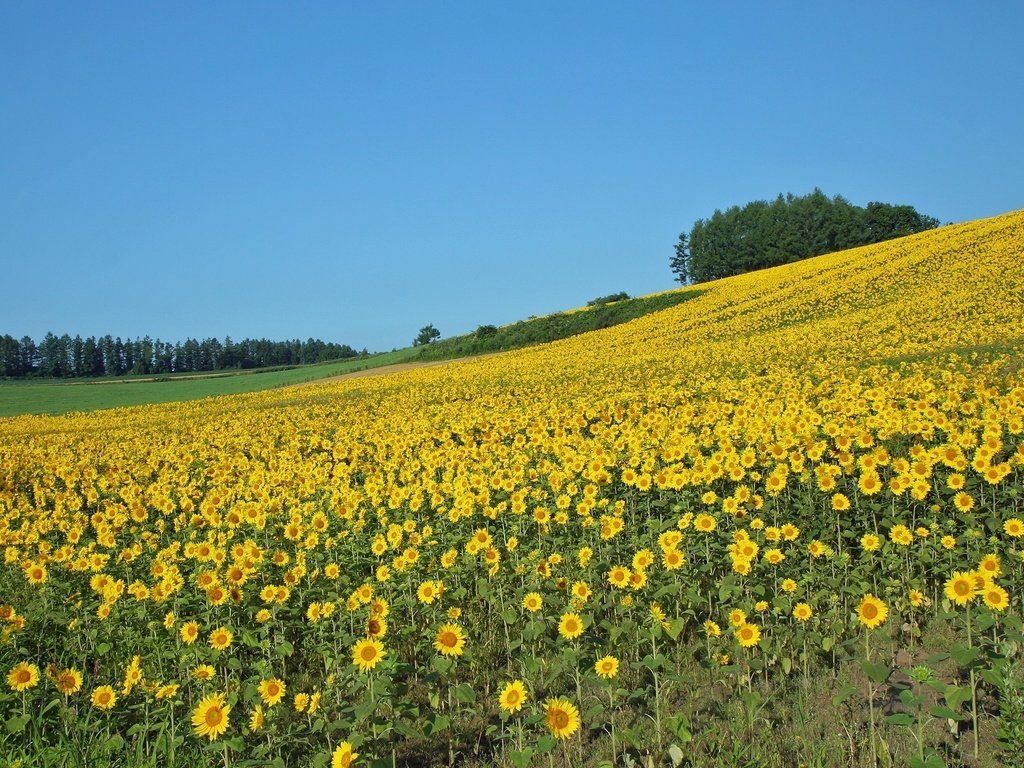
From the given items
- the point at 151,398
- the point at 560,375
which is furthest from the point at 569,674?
the point at 151,398

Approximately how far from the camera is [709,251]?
289ft

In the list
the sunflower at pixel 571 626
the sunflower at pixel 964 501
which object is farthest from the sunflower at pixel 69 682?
the sunflower at pixel 964 501

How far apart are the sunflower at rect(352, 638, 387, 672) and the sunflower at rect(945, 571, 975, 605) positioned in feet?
10.0

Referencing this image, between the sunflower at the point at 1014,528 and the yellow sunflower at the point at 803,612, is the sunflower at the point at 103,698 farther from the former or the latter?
the sunflower at the point at 1014,528

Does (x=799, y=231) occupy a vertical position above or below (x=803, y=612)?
above

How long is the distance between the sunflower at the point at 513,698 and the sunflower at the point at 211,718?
54.2 inches

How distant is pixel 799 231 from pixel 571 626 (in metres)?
82.4

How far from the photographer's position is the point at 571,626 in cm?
420

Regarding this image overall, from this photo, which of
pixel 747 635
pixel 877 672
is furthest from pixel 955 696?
pixel 747 635

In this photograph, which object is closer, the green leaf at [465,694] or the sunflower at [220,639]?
the green leaf at [465,694]

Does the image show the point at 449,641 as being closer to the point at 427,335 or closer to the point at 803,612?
the point at 803,612

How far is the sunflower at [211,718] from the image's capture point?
3.70m


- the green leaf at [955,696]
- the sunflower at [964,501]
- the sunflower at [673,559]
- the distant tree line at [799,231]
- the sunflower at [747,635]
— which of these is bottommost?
the sunflower at [747,635]

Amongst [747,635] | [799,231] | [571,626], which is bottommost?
[747,635]
